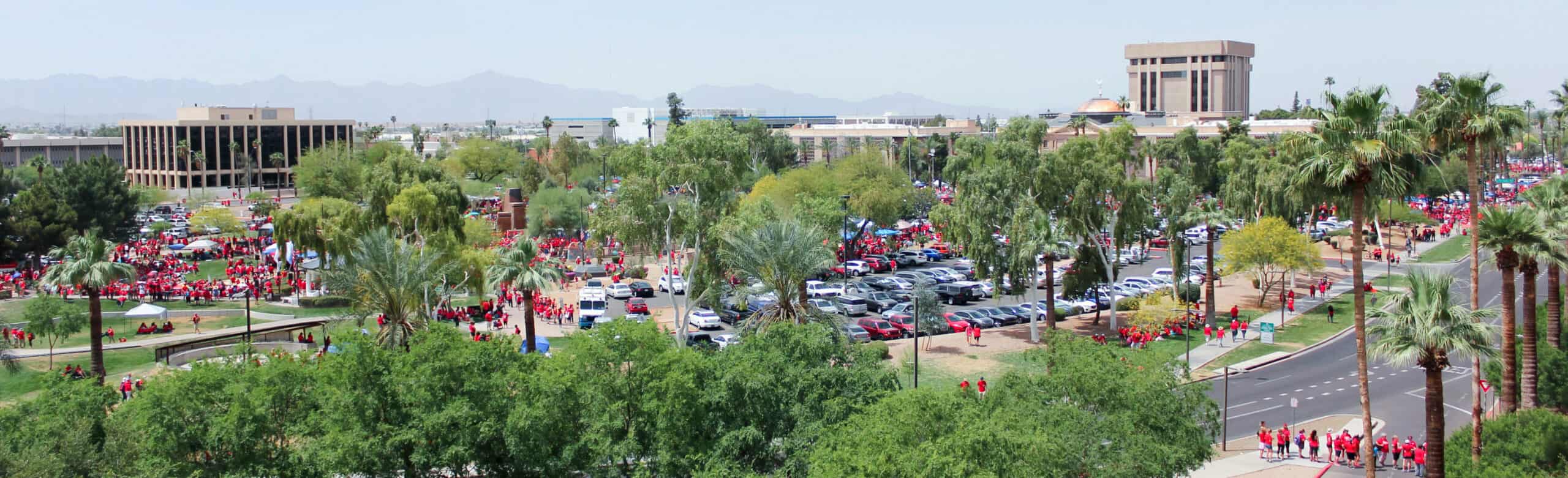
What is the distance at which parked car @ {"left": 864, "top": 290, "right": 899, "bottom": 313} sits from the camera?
52.5m

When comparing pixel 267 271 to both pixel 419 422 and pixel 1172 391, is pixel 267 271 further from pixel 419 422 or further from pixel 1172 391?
pixel 1172 391

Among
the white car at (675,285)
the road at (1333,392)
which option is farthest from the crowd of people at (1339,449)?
the white car at (675,285)

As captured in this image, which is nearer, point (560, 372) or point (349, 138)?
point (560, 372)

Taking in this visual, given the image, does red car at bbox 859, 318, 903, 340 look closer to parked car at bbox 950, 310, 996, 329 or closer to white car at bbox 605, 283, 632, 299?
parked car at bbox 950, 310, 996, 329

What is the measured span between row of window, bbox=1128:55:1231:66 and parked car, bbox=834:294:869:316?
149682 mm

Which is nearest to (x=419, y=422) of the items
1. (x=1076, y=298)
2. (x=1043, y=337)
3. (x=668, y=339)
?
(x=668, y=339)

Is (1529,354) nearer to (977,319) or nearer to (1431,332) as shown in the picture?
(1431,332)

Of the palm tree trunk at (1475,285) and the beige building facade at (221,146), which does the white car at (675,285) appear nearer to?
the palm tree trunk at (1475,285)

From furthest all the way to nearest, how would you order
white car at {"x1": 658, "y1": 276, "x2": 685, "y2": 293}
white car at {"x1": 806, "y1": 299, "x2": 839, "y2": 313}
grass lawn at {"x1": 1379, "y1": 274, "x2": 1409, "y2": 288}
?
grass lawn at {"x1": 1379, "y1": 274, "x2": 1409, "y2": 288}
white car at {"x1": 658, "y1": 276, "x2": 685, "y2": 293}
white car at {"x1": 806, "y1": 299, "x2": 839, "y2": 313}

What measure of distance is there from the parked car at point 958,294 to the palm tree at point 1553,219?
2515 cm

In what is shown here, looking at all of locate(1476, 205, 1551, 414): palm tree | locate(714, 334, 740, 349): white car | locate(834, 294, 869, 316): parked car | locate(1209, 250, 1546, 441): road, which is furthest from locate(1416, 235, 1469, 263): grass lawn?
locate(1476, 205, 1551, 414): palm tree

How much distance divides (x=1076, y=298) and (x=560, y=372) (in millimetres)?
Answer: 30700

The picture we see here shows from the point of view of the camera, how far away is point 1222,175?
90.2m

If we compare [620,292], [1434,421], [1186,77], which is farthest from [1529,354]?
[1186,77]
